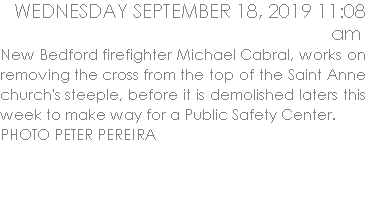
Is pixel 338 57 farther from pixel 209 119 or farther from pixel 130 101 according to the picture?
pixel 130 101

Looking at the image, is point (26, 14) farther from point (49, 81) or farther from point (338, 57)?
point (338, 57)

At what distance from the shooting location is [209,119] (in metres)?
0.85

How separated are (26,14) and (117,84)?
0.31 metres

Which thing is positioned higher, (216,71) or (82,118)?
(216,71)

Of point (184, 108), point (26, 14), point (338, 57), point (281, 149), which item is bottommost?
point (281, 149)

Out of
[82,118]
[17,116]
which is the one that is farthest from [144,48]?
[17,116]

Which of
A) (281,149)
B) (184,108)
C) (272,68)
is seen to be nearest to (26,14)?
(184,108)

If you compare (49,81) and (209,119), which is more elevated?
(49,81)

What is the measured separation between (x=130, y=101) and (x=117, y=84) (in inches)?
2.1

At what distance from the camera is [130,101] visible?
0.84m

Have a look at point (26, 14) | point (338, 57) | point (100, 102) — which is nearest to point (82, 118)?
point (100, 102)

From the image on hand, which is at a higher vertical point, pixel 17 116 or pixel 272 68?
pixel 272 68

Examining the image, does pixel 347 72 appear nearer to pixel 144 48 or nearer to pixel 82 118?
pixel 144 48

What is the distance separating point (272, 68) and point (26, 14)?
0.65m
